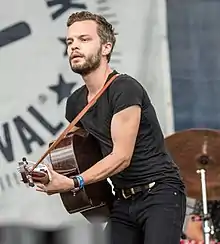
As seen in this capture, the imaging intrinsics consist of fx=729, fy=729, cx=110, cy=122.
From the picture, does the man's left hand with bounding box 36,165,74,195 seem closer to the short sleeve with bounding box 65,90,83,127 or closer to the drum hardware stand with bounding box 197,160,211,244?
the short sleeve with bounding box 65,90,83,127

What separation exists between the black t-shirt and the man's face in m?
0.10

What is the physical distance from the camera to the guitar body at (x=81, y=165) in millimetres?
2342

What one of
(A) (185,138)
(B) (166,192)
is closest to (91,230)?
(B) (166,192)

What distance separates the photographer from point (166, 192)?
2.31 m

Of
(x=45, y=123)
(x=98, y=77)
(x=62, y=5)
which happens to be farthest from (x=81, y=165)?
(x=62, y=5)

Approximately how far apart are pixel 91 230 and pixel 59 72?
288 cm

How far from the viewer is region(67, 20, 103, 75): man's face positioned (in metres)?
2.30

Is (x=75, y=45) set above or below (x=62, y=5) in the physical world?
below

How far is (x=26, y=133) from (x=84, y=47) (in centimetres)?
153

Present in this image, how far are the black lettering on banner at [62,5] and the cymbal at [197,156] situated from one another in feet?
2.84

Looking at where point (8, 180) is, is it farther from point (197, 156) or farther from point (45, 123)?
point (197, 156)

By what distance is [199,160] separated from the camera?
3693mm

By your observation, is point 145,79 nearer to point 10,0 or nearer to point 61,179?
point 10,0

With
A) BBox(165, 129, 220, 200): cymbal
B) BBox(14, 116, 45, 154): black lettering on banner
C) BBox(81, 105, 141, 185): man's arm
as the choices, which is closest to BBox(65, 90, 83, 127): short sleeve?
BBox(81, 105, 141, 185): man's arm
